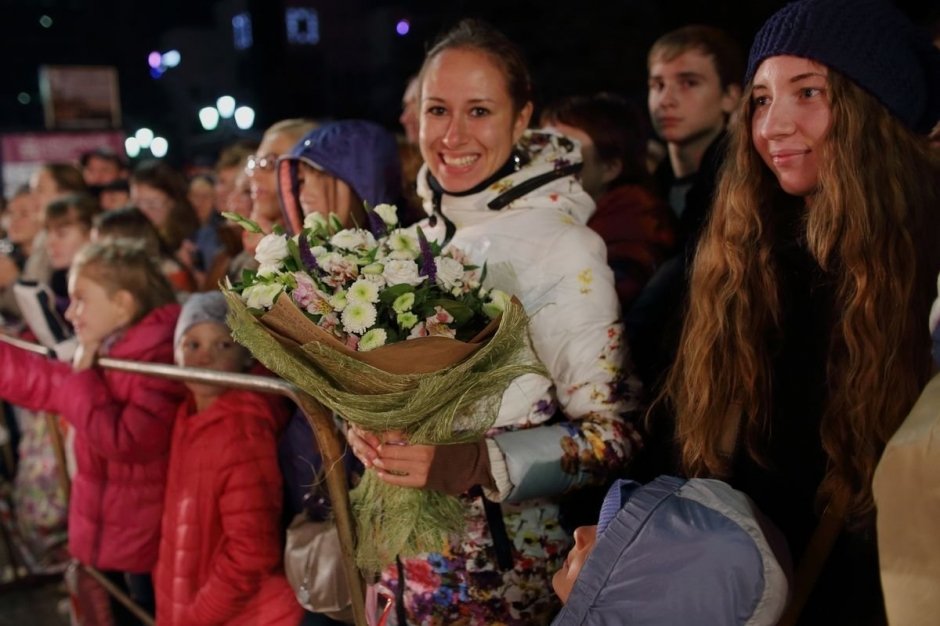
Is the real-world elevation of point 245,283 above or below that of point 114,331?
above

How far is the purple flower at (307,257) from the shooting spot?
84.4 inches

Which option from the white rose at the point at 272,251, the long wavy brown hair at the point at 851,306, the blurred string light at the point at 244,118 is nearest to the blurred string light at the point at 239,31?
the blurred string light at the point at 244,118

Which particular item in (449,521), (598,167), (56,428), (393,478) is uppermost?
(598,167)

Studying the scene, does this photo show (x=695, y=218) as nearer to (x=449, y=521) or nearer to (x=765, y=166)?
(x=765, y=166)

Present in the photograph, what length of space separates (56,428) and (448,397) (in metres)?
3.43

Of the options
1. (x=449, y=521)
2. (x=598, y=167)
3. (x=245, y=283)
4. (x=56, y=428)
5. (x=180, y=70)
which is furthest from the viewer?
(x=180, y=70)

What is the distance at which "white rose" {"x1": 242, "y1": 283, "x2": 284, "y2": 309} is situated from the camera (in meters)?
2.01

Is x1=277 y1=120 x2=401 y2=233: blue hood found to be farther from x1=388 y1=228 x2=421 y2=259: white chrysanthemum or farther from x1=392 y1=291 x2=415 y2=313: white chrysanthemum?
x1=392 y1=291 x2=415 y2=313: white chrysanthemum

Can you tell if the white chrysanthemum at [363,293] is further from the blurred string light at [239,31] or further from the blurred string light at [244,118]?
the blurred string light at [239,31]

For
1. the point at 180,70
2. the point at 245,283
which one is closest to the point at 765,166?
the point at 245,283

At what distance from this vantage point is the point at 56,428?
15.5 ft

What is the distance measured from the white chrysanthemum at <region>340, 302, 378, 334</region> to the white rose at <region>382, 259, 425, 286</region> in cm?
10

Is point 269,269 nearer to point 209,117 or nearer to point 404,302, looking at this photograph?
point 404,302

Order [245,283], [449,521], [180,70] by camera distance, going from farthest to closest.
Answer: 1. [180,70]
2. [449,521]
3. [245,283]
